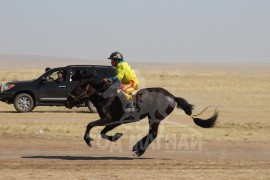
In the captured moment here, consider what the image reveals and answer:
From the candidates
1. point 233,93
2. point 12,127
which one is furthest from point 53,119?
point 233,93

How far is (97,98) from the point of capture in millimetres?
13203

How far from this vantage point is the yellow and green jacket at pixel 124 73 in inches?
503

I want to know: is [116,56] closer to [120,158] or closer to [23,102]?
[120,158]

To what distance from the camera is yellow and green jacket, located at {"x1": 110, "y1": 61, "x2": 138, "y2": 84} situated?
41.9 ft

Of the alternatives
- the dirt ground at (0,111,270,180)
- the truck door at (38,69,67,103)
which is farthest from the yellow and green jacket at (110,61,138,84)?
the truck door at (38,69,67,103)

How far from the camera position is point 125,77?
13008 millimetres

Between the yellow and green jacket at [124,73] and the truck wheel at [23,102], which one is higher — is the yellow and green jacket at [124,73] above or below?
above

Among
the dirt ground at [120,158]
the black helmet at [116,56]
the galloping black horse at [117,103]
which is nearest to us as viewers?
the dirt ground at [120,158]

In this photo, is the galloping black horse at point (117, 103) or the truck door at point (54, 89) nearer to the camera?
the galloping black horse at point (117, 103)

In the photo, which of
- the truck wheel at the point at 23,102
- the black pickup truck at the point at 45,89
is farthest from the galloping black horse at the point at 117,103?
the truck wheel at the point at 23,102

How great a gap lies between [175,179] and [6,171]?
3111 millimetres

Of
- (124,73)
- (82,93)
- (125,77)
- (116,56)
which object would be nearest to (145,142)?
(125,77)

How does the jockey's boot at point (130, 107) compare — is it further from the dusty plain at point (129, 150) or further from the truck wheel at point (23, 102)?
the truck wheel at point (23, 102)

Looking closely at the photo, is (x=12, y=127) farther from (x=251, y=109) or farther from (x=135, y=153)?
(x=251, y=109)
